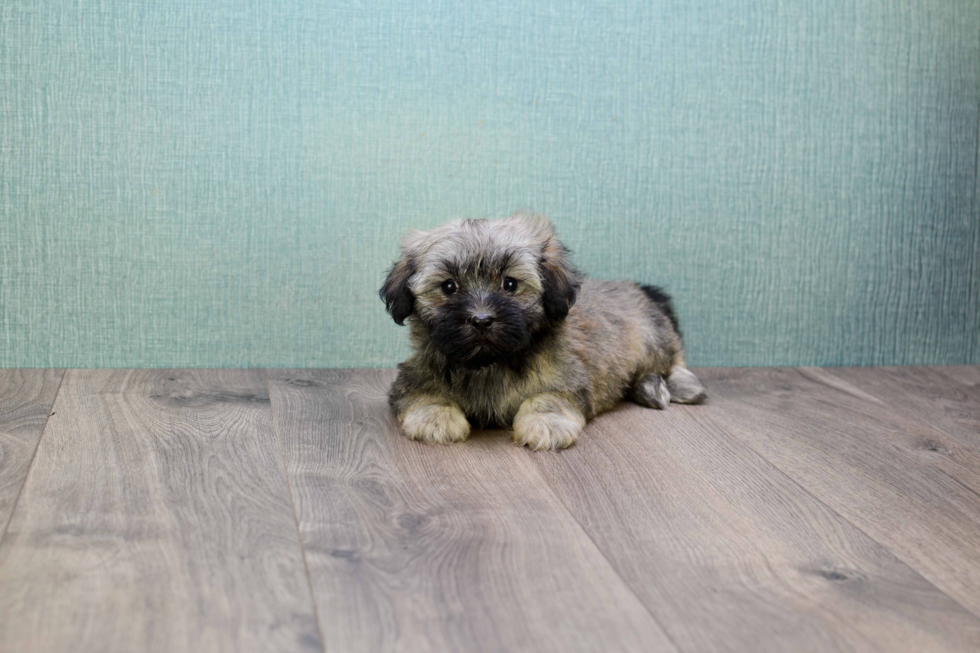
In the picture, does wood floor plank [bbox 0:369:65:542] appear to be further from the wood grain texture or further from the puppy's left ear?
the wood grain texture

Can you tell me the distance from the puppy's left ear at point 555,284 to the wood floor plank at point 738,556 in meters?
0.37

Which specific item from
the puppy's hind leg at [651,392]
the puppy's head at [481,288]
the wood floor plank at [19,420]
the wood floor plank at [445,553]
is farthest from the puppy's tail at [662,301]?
the wood floor plank at [19,420]

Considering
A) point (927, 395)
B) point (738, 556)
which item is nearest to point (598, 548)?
point (738, 556)

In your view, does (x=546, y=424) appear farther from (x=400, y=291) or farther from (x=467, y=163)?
(x=467, y=163)

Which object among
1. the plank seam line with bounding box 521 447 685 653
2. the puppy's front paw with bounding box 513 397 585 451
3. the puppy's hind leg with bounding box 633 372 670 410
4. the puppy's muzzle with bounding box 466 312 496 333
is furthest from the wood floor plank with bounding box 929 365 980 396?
the puppy's muzzle with bounding box 466 312 496 333

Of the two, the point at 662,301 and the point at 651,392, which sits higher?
the point at 662,301

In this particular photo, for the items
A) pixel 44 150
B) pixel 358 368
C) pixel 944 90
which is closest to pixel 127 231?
pixel 44 150

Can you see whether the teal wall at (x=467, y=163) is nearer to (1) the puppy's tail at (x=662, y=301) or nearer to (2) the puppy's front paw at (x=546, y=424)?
(1) the puppy's tail at (x=662, y=301)

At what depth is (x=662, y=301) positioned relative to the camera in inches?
130

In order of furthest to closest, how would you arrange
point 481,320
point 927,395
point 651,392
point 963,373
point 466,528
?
point 963,373, point 927,395, point 651,392, point 481,320, point 466,528

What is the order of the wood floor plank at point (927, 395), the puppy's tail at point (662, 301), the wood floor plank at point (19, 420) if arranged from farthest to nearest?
the puppy's tail at point (662, 301)
the wood floor plank at point (927, 395)
the wood floor plank at point (19, 420)

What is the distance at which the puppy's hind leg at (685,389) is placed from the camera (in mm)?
3066

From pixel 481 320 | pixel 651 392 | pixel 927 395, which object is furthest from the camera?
pixel 927 395

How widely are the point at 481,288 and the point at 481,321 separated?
13cm
